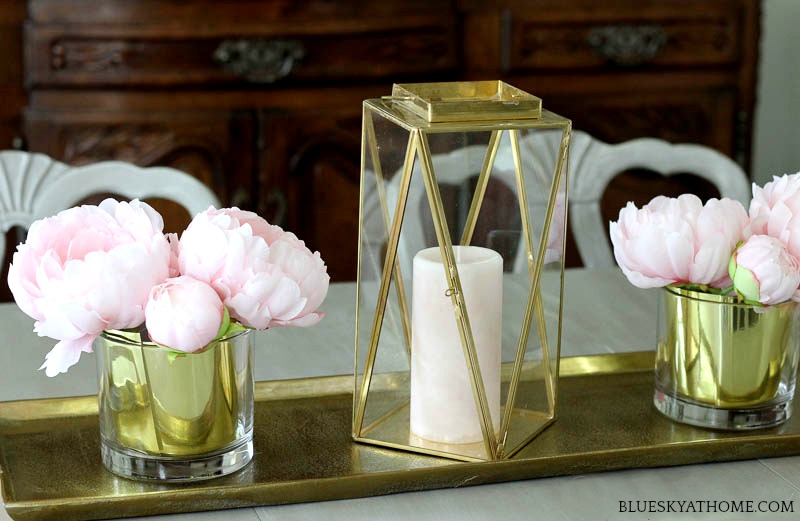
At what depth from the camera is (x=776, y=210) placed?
0.84 metres

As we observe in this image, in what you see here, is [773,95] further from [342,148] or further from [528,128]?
[528,128]

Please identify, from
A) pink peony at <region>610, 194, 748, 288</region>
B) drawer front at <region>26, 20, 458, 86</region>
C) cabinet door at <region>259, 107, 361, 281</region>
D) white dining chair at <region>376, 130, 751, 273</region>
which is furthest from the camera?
cabinet door at <region>259, 107, 361, 281</region>

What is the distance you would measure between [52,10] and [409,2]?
0.61m

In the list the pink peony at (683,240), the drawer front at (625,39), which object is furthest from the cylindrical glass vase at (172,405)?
the drawer front at (625,39)

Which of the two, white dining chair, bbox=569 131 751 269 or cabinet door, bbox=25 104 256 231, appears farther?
cabinet door, bbox=25 104 256 231

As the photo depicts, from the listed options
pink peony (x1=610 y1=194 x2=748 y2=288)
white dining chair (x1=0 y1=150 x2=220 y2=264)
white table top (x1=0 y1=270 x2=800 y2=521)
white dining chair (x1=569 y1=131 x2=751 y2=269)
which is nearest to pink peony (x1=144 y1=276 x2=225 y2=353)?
white table top (x1=0 y1=270 x2=800 y2=521)

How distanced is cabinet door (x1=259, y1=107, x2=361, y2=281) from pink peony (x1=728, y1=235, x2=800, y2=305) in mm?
1343

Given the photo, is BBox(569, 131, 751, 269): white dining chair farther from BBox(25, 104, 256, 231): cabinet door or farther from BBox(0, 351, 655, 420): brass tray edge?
BBox(25, 104, 256, 231): cabinet door

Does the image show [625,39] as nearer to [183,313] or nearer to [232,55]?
[232,55]

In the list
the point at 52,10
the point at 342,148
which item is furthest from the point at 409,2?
the point at 52,10

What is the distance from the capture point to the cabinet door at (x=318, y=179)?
2078mm

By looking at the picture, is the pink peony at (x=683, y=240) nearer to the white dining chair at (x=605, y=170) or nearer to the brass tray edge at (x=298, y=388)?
the brass tray edge at (x=298, y=388)

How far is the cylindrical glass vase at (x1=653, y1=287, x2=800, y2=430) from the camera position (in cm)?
83

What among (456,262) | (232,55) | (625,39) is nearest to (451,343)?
(456,262)
